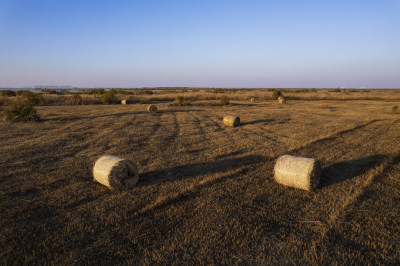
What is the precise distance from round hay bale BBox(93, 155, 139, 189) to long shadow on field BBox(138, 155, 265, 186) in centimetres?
35

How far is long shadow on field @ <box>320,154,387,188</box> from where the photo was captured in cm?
623

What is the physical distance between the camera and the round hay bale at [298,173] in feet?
18.0

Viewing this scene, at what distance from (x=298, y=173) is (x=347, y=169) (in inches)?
101

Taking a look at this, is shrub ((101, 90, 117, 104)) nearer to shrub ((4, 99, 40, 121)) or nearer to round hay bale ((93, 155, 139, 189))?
shrub ((4, 99, 40, 121))

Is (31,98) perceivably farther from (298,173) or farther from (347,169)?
(347,169)

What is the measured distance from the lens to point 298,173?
18.3 ft

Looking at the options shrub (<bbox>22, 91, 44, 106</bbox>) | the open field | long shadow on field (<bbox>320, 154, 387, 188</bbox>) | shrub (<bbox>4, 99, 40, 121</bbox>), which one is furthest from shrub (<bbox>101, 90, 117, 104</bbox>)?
long shadow on field (<bbox>320, 154, 387, 188</bbox>)

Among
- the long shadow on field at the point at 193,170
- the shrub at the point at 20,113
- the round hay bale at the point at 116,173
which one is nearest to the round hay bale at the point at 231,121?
the long shadow on field at the point at 193,170

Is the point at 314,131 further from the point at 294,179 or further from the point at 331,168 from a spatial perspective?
the point at 294,179

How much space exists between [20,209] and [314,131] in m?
13.2

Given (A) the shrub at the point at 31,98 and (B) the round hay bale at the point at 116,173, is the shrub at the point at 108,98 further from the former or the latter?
(B) the round hay bale at the point at 116,173

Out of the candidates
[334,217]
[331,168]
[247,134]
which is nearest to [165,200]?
[334,217]

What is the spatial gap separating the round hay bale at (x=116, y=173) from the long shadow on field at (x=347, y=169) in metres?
5.16

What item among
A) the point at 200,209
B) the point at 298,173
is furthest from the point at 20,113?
the point at 298,173
